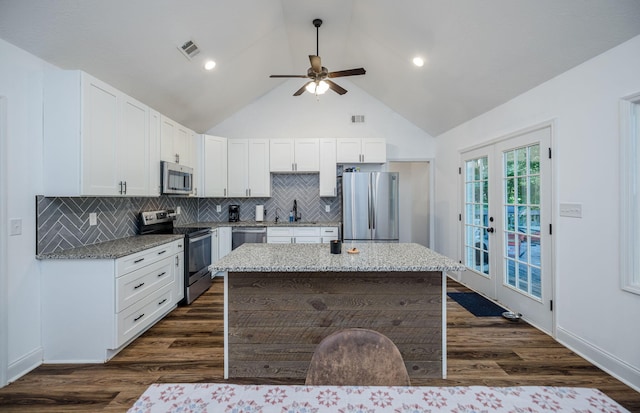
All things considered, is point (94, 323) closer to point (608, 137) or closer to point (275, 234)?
point (275, 234)

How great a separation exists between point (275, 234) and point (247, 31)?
108 inches

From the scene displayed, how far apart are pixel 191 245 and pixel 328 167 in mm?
2421

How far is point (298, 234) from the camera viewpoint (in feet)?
15.0

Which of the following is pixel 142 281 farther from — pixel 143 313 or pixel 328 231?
pixel 328 231

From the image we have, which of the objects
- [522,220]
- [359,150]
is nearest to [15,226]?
[359,150]

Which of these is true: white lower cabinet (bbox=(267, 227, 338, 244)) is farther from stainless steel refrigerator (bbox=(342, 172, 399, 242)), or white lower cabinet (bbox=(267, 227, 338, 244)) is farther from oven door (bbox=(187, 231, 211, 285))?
oven door (bbox=(187, 231, 211, 285))

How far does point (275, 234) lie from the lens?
4.55 meters

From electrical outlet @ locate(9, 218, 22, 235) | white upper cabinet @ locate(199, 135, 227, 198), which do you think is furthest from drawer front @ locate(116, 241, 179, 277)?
white upper cabinet @ locate(199, 135, 227, 198)

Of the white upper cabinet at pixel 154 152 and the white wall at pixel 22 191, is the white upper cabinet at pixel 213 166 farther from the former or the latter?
the white wall at pixel 22 191

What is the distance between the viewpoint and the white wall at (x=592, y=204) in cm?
207

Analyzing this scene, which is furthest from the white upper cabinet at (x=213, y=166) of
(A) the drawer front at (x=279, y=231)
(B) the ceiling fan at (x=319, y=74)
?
(B) the ceiling fan at (x=319, y=74)

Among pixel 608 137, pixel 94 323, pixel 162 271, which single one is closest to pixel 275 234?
pixel 162 271

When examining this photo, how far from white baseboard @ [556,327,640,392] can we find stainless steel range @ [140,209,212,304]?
3.80 m

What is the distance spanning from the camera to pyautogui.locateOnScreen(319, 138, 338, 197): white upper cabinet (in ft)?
15.8
